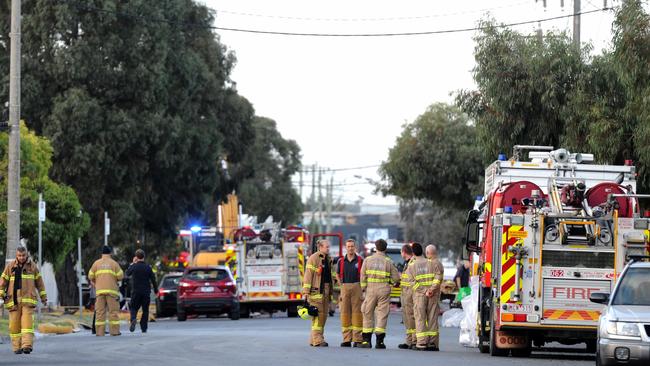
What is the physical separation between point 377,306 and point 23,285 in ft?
17.7

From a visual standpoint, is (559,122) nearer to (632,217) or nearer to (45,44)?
(632,217)

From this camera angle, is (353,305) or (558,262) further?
(353,305)

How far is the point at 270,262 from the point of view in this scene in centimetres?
4125

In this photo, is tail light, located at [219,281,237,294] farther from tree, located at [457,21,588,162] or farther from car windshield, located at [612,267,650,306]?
car windshield, located at [612,267,650,306]

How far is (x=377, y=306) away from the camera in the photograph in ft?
75.2

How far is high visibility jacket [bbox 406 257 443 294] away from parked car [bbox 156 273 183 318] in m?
20.2

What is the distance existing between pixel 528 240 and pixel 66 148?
97.6 feet

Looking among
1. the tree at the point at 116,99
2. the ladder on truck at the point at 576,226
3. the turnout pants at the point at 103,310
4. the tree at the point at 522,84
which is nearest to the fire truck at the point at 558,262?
the ladder on truck at the point at 576,226

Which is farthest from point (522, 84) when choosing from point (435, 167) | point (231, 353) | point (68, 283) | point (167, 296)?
point (68, 283)

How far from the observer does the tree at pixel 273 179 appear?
88.6 metres

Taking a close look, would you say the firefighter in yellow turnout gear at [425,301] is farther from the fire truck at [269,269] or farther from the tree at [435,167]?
the tree at [435,167]

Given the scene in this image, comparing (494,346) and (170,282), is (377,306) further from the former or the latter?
(170,282)

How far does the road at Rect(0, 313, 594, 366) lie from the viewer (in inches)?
768

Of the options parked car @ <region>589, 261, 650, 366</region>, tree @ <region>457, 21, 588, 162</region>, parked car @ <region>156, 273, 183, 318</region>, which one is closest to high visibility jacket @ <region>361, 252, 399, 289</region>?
parked car @ <region>589, 261, 650, 366</region>
